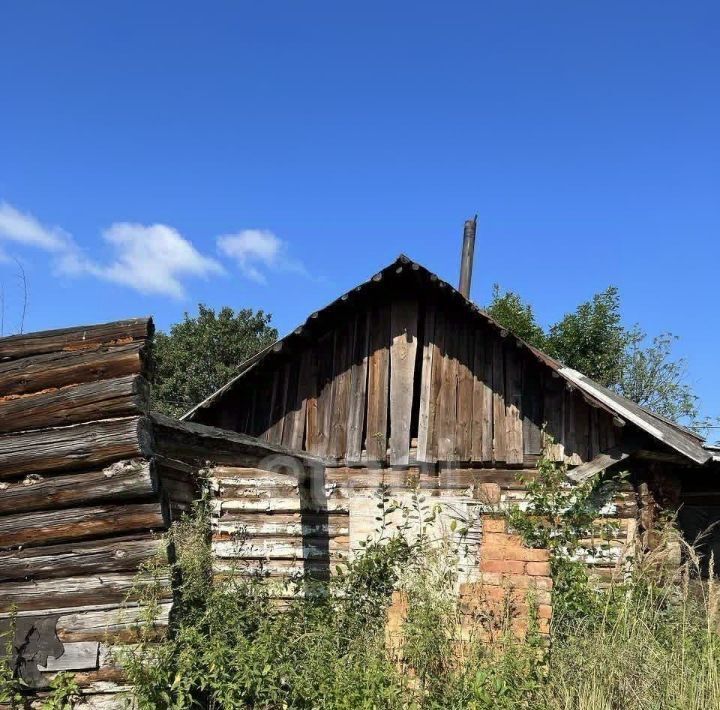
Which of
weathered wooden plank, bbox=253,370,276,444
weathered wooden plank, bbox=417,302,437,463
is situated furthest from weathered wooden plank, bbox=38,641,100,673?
weathered wooden plank, bbox=253,370,276,444

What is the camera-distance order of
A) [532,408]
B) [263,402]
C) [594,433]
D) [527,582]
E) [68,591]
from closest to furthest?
[68,591] → [527,582] → [594,433] → [532,408] → [263,402]

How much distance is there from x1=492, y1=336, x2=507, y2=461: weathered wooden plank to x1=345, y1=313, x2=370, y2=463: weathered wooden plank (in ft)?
5.78

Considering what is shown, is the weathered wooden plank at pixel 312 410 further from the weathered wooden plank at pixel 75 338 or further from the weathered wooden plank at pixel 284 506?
the weathered wooden plank at pixel 75 338

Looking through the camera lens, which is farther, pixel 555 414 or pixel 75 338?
pixel 555 414

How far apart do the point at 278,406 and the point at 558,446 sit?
390cm

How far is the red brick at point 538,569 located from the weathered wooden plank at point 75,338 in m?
3.31

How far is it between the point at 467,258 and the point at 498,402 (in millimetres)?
8754

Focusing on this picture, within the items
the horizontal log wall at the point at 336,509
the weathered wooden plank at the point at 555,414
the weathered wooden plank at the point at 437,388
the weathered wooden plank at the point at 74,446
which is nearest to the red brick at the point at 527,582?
the weathered wooden plank at the point at 74,446

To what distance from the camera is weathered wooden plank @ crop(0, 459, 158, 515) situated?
4488mm

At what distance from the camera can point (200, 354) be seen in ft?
91.0

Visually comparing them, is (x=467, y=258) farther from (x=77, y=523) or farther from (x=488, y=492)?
(x=77, y=523)

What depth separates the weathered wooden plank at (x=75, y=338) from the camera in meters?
4.75

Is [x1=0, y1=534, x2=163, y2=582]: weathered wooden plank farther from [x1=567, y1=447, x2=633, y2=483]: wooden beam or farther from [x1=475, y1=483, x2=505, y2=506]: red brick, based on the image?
[x1=567, y1=447, x2=633, y2=483]: wooden beam

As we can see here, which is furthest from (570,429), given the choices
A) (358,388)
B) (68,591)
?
(68,591)
